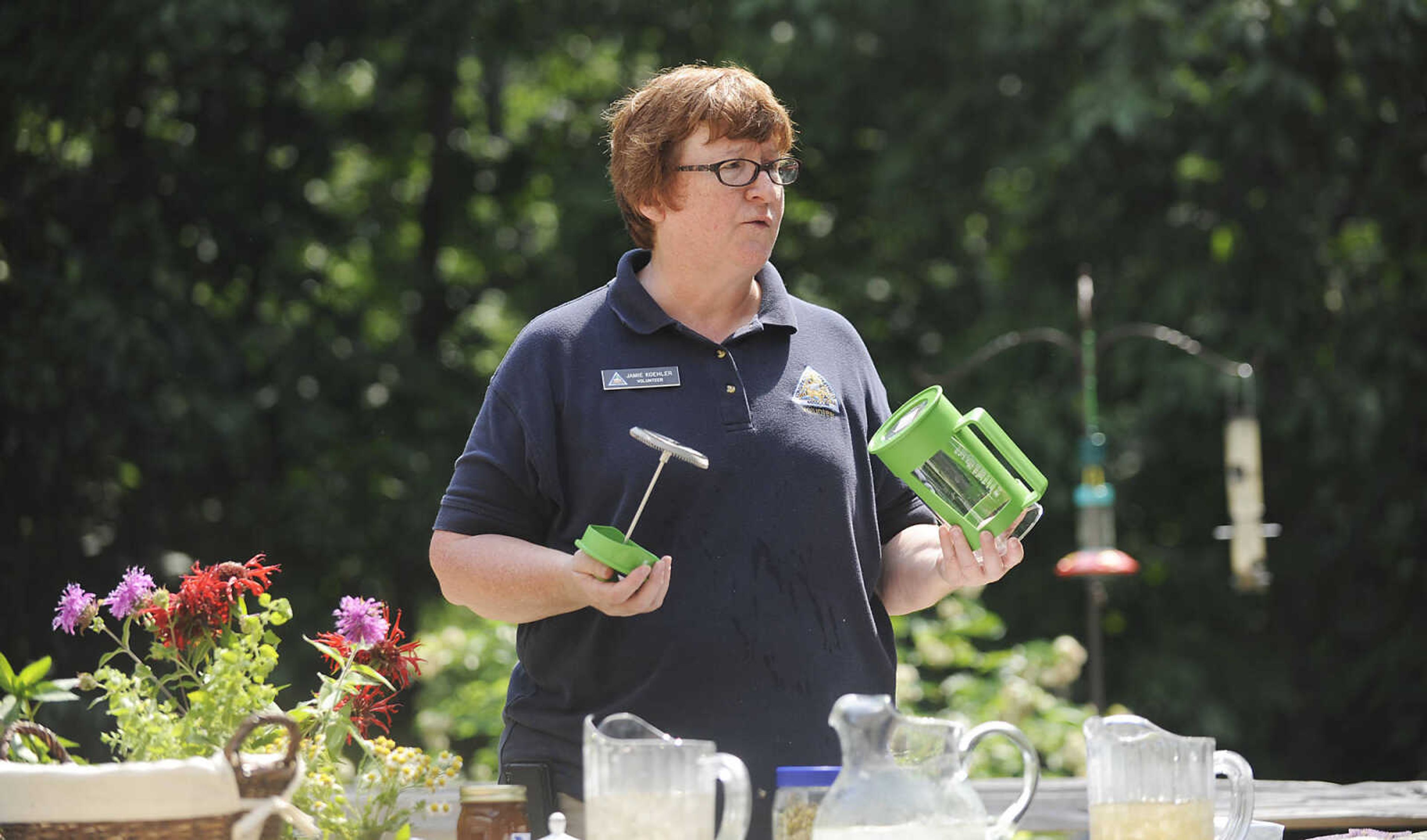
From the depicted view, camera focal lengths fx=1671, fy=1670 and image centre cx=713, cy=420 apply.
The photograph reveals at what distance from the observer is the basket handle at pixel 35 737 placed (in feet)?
4.91

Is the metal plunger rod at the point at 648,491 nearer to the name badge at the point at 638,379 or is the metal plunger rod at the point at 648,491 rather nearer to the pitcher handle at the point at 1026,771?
the name badge at the point at 638,379

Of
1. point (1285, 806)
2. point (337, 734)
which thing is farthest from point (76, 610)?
point (1285, 806)

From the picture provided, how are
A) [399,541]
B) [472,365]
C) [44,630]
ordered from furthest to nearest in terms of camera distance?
[472,365], [399,541], [44,630]

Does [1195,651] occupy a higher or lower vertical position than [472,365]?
lower

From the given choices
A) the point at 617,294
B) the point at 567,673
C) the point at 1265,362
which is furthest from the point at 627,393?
the point at 1265,362

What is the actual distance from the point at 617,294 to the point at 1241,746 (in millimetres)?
8075

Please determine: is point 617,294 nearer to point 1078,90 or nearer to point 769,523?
point 769,523

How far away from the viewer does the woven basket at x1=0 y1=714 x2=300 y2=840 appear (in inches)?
53.5

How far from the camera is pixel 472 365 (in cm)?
1055

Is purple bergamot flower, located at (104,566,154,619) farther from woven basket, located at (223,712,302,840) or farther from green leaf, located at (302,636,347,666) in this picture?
woven basket, located at (223,712,302,840)

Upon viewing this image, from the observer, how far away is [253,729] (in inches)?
56.0

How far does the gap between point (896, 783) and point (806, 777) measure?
117 mm

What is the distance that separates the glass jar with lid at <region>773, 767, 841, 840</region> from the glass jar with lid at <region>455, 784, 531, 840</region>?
0.25 metres

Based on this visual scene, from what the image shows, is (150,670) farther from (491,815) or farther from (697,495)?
(697,495)
